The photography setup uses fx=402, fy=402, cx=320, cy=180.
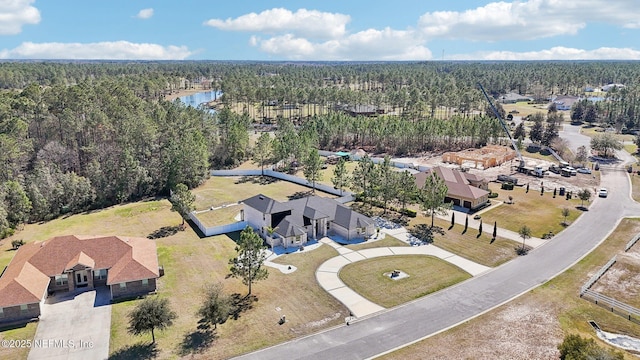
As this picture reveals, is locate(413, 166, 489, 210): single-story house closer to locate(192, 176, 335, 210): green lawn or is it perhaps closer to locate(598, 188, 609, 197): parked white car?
locate(598, 188, 609, 197): parked white car

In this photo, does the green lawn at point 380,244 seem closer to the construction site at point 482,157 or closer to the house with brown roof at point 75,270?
the house with brown roof at point 75,270

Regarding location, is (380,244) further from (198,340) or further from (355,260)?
(198,340)

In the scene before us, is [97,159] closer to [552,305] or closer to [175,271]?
[175,271]

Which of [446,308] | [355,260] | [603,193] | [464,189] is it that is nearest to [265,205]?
[355,260]

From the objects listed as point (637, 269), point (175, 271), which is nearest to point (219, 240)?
→ point (175, 271)

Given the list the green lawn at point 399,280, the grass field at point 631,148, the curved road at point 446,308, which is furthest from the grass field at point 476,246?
the grass field at point 631,148
